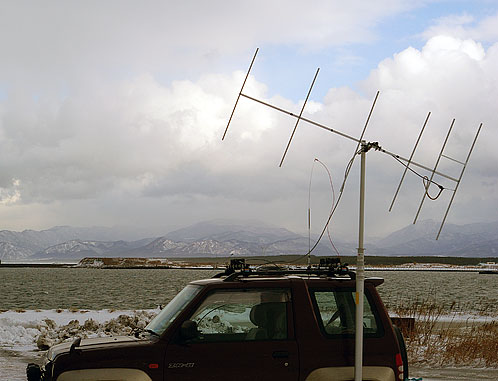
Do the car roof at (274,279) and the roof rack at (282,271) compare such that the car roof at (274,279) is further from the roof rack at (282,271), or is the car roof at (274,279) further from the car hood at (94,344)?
the car hood at (94,344)

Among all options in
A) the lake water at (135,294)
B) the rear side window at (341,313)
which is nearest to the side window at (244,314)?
the rear side window at (341,313)

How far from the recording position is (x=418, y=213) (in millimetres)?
10102

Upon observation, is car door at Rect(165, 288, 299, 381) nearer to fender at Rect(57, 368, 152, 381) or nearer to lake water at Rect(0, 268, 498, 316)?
fender at Rect(57, 368, 152, 381)

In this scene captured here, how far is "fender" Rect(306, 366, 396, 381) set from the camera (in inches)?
275

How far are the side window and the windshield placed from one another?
220 mm

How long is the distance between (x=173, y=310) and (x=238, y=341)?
2.77 ft

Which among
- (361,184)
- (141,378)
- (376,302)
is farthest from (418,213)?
(141,378)

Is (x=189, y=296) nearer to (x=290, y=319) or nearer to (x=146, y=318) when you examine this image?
(x=290, y=319)

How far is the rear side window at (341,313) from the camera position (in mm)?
7266

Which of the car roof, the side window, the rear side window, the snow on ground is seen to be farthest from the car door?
the snow on ground

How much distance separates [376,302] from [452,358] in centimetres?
851

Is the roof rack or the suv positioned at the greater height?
the roof rack

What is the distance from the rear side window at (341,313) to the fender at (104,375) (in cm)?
204

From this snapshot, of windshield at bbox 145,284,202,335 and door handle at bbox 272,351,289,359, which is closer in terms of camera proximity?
door handle at bbox 272,351,289,359
